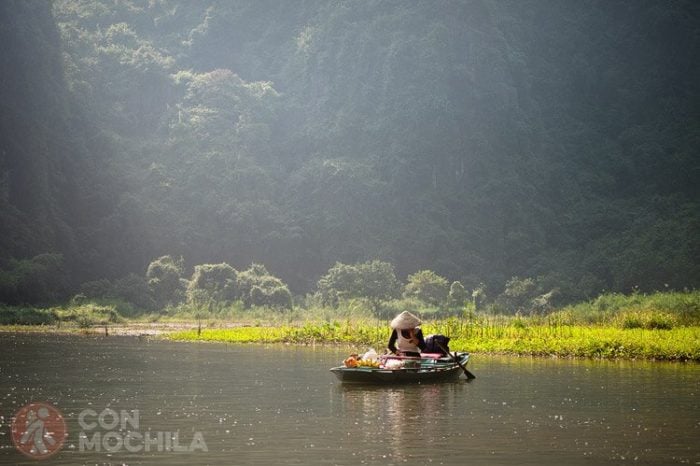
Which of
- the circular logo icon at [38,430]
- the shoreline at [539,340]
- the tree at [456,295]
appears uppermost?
the tree at [456,295]

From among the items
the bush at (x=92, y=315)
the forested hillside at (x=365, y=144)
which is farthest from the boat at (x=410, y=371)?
the forested hillside at (x=365, y=144)

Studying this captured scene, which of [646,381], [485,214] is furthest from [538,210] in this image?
[646,381]

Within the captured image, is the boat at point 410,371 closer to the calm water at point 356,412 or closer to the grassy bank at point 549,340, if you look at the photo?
the calm water at point 356,412

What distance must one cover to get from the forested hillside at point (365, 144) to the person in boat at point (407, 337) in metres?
53.2

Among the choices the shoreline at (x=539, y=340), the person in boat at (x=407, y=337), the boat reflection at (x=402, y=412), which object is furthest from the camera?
the shoreline at (x=539, y=340)

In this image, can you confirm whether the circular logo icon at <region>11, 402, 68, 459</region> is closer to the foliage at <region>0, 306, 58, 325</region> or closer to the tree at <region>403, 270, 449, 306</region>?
the foliage at <region>0, 306, 58, 325</region>

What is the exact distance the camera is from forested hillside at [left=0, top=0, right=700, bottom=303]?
9431cm

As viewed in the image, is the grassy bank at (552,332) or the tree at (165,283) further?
the tree at (165,283)

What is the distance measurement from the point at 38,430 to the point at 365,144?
9602cm

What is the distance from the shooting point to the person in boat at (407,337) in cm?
2795

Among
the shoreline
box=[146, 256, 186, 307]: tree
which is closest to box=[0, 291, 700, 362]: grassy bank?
the shoreline

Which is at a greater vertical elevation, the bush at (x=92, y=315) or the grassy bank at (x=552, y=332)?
the bush at (x=92, y=315)

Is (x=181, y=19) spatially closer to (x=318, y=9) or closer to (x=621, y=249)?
(x=318, y=9)

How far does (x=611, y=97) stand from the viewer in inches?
4774
